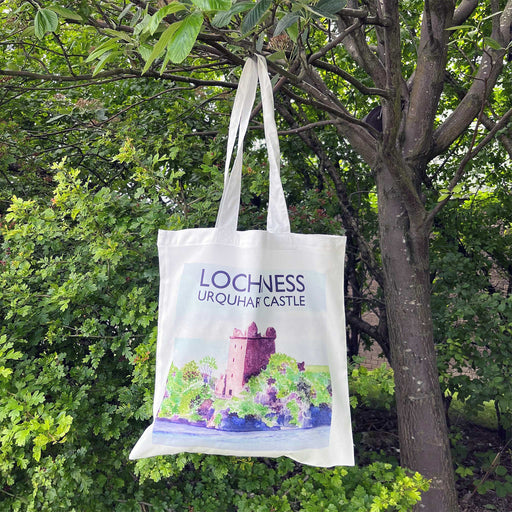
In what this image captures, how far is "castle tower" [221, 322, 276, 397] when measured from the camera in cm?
130

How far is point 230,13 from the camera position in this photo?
1.14 metres

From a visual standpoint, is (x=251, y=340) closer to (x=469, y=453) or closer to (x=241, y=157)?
(x=241, y=157)

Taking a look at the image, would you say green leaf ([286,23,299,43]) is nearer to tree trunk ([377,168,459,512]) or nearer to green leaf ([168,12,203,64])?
green leaf ([168,12,203,64])

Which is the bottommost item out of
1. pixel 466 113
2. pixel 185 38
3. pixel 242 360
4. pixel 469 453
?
pixel 469 453

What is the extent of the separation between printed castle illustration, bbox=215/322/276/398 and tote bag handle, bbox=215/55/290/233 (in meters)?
0.31

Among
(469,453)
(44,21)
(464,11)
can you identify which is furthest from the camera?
(469,453)

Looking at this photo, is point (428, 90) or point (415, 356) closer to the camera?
point (415, 356)

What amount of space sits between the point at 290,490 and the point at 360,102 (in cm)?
316

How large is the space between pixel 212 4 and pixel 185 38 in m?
0.10

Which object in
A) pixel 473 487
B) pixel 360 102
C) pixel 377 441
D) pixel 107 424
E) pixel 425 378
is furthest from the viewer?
pixel 360 102

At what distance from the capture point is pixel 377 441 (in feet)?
11.5

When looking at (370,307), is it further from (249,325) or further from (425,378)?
(249,325)

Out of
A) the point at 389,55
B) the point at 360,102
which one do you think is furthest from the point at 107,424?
the point at 360,102

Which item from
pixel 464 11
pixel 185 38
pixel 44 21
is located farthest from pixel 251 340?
pixel 464 11
